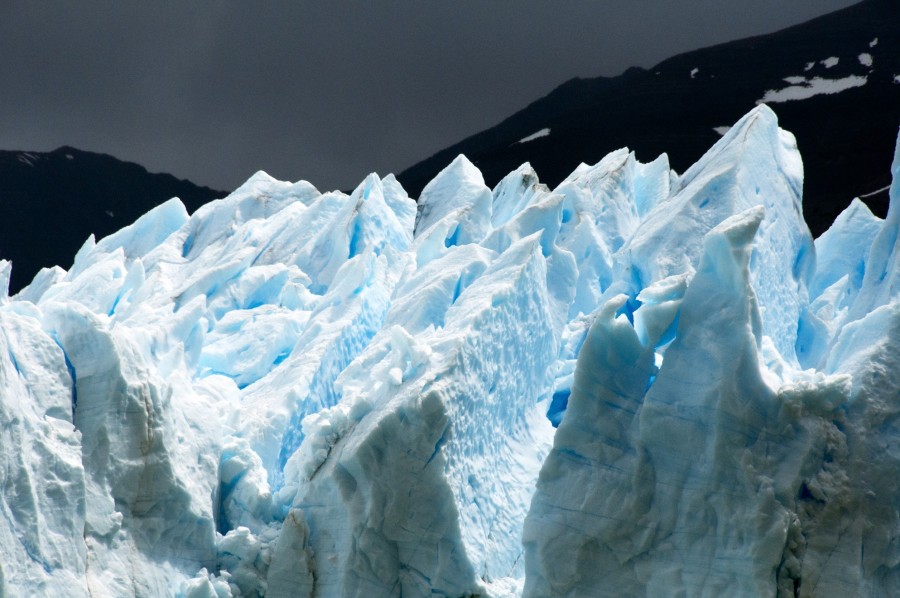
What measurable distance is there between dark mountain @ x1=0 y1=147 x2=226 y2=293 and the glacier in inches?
536

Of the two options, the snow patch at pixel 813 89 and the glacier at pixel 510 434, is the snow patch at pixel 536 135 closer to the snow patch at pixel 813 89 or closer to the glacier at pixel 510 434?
the snow patch at pixel 813 89

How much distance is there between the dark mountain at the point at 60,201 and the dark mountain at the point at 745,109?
669cm

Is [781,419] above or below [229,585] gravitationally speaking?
above

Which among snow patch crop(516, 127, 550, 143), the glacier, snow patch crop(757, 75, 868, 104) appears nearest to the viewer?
the glacier

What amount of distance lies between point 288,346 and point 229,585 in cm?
387

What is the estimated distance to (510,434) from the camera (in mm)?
8938

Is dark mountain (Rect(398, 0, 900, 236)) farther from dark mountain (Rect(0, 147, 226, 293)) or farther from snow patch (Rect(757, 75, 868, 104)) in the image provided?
dark mountain (Rect(0, 147, 226, 293))

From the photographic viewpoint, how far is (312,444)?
8602 mm

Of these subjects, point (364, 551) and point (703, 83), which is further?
point (703, 83)

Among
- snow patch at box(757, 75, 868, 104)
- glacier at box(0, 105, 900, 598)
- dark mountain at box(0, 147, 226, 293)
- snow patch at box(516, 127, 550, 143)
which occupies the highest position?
dark mountain at box(0, 147, 226, 293)

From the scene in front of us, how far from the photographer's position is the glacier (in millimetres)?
7234

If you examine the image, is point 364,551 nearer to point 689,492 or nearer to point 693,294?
point 689,492

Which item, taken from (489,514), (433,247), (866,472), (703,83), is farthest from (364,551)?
(703,83)

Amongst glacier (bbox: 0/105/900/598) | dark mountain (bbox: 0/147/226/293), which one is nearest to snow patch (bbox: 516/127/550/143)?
dark mountain (bbox: 0/147/226/293)
